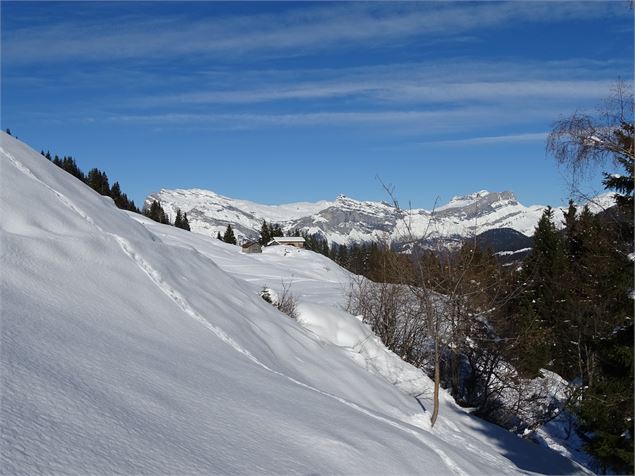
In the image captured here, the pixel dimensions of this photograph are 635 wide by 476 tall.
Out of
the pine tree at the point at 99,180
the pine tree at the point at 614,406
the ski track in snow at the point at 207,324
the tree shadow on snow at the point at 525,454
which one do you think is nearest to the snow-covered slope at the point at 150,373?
the ski track in snow at the point at 207,324

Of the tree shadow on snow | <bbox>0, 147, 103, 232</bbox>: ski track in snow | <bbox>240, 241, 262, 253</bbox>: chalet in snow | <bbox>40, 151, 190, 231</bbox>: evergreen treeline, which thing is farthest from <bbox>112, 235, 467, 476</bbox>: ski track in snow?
<bbox>40, 151, 190, 231</bbox>: evergreen treeline

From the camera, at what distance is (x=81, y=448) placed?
315 centimetres

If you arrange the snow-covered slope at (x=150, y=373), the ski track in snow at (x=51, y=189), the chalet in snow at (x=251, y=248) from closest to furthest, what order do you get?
the snow-covered slope at (x=150, y=373), the ski track in snow at (x=51, y=189), the chalet in snow at (x=251, y=248)

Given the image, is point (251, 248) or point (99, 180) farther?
point (99, 180)

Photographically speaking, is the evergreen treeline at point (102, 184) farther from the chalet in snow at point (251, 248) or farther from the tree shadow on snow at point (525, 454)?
the tree shadow on snow at point (525, 454)

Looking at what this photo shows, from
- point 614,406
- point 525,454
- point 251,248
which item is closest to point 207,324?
point 614,406

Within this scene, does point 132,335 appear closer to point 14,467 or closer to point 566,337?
point 14,467

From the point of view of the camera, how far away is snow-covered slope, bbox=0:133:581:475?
3.48 meters

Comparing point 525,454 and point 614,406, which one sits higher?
point 614,406

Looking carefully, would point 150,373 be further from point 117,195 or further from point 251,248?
point 117,195

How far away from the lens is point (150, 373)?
194 inches

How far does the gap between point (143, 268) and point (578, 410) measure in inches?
344

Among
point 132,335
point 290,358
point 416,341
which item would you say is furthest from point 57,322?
point 416,341

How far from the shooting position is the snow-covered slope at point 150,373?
11.4 feet
